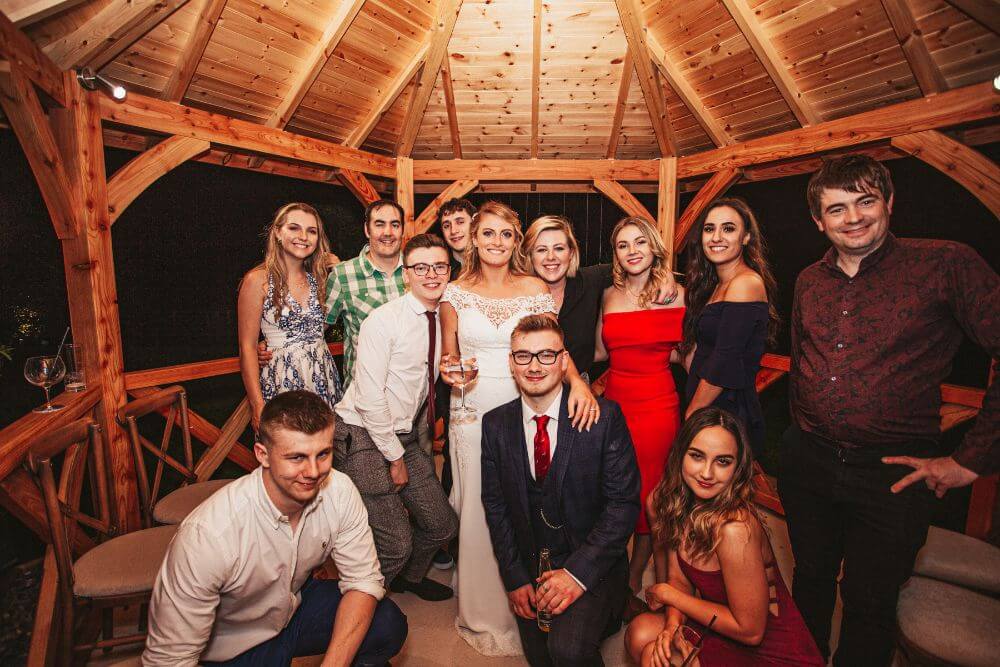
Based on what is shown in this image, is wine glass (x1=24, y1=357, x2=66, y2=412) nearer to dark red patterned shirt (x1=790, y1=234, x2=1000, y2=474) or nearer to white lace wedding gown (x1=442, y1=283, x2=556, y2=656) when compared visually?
white lace wedding gown (x1=442, y1=283, x2=556, y2=656)

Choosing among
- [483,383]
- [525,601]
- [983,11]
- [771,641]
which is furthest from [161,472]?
[983,11]

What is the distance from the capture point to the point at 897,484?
1.83 metres

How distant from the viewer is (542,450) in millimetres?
2135

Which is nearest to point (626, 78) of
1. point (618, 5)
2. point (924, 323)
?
point (618, 5)

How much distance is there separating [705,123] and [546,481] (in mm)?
3772

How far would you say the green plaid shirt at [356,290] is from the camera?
10.5ft

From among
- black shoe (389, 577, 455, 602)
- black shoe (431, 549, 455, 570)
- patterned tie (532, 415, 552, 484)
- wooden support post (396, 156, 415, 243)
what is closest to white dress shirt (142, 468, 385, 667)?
patterned tie (532, 415, 552, 484)

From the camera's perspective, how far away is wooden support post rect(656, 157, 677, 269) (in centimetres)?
494

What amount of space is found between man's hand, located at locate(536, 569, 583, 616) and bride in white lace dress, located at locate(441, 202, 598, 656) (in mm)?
477

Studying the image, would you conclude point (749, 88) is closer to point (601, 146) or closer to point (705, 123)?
point (705, 123)

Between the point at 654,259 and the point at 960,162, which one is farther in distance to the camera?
the point at 960,162

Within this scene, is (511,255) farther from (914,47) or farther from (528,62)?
(914,47)

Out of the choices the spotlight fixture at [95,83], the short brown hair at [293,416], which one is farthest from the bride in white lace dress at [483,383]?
the spotlight fixture at [95,83]

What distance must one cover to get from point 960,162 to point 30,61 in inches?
201
